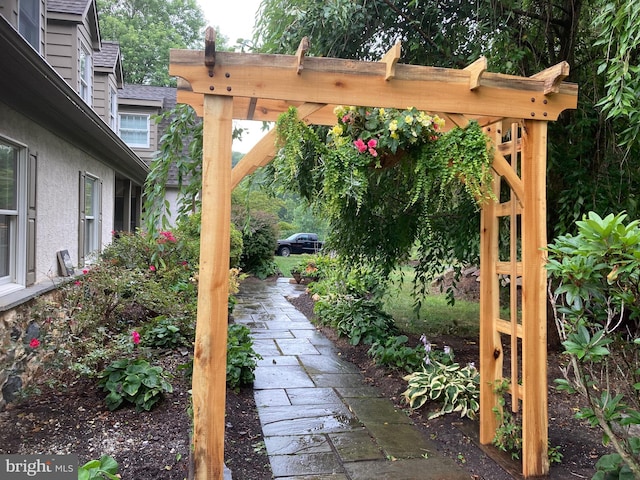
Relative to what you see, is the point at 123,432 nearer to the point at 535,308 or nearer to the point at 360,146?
the point at 360,146

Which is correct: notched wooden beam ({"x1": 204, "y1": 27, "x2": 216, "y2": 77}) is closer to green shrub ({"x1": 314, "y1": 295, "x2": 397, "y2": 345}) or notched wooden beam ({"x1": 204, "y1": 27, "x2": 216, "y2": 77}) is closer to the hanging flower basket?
the hanging flower basket

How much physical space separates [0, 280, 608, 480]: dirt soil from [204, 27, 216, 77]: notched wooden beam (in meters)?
2.29

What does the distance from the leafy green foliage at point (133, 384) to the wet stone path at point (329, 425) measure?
85 centimetres

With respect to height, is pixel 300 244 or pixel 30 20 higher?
pixel 30 20

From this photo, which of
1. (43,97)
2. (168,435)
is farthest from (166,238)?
(168,435)

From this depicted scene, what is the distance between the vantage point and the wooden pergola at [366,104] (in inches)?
97.5

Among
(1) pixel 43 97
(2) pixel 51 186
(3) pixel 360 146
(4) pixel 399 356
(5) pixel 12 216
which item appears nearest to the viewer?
(3) pixel 360 146

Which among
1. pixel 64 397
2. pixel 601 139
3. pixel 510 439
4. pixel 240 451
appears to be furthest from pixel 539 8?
pixel 64 397

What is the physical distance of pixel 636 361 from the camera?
2391mm

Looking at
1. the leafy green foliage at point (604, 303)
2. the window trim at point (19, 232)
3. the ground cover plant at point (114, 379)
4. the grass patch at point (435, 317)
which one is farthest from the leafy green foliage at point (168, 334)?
the leafy green foliage at point (604, 303)

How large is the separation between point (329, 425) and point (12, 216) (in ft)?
11.7

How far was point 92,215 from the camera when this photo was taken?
7762 mm

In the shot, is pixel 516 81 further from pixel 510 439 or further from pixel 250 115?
pixel 510 439

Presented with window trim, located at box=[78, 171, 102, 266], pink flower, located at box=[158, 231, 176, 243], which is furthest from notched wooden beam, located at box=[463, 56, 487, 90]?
window trim, located at box=[78, 171, 102, 266]
